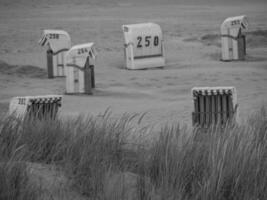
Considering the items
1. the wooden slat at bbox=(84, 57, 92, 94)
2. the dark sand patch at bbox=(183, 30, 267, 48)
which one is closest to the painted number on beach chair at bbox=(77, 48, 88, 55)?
the wooden slat at bbox=(84, 57, 92, 94)

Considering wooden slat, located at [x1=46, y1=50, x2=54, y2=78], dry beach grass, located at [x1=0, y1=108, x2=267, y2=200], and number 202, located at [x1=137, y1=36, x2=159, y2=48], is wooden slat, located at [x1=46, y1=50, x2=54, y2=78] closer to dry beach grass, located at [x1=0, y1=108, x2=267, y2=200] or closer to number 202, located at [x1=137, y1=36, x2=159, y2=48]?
number 202, located at [x1=137, y1=36, x2=159, y2=48]

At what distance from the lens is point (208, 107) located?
30.0 feet

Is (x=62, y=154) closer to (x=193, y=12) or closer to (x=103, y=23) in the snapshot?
(x=103, y=23)

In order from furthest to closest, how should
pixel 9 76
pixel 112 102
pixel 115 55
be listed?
pixel 115 55 → pixel 9 76 → pixel 112 102

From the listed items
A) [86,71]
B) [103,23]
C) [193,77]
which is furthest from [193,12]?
[86,71]

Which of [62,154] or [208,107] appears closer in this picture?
[62,154]

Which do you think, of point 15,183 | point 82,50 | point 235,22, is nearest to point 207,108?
point 15,183

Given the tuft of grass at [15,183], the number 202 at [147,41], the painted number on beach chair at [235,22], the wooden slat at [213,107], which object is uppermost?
the painted number on beach chair at [235,22]

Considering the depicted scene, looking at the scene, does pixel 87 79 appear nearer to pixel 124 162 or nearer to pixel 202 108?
pixel 202 108

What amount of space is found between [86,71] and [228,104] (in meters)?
4.74

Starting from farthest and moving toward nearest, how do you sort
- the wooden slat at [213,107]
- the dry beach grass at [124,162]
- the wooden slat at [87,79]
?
the wooden slat at [87,79]
the wooden slat at [213,107]
the dry beach grass at [124,162]

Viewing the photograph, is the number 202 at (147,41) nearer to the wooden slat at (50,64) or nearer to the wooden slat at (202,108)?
the wooden slat at (50,64)

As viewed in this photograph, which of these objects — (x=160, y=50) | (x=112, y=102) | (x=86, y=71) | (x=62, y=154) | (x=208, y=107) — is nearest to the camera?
(x=62, y=154)

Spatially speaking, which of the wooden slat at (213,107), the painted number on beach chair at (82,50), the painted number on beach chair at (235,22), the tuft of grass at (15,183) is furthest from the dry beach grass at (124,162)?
the painted number on beach chair at (235,22)
